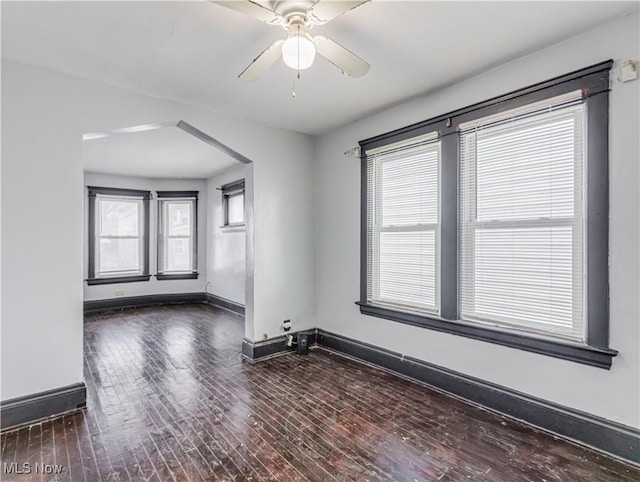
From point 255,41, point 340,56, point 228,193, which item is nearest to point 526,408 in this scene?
point 340,56

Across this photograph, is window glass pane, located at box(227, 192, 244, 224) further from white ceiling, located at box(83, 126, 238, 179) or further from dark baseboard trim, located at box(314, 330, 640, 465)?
dark baseboard trim, located at box(314, 330, 640, 465)

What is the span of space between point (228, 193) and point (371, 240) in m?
3.89

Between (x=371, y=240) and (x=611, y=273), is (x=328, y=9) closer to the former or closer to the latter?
(x=611, y=273)

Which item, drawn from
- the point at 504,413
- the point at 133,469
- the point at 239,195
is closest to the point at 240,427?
the point at 133,469

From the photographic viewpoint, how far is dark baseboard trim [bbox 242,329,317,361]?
153 inches

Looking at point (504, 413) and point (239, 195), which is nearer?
point (504, 413)

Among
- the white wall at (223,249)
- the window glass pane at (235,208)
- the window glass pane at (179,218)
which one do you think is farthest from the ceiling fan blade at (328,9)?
the window glass pane at (179,218)

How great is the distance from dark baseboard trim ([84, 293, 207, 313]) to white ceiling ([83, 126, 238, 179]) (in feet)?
8.53

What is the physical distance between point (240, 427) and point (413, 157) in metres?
2.85

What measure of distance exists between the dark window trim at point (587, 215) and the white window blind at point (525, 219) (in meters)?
0.06

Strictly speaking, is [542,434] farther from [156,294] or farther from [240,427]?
[156,294]

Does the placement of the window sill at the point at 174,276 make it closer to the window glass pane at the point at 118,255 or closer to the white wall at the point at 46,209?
the window glass pane at the point at 118,255

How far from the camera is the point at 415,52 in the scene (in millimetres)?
2490

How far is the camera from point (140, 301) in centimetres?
716
